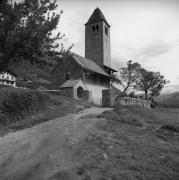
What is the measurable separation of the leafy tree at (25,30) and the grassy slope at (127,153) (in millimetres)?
7770

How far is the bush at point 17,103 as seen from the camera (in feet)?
40.5

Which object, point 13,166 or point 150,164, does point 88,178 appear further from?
point 13,166

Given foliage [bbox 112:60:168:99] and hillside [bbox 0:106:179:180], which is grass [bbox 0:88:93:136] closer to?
hillside [bbox 0:106:179:180]

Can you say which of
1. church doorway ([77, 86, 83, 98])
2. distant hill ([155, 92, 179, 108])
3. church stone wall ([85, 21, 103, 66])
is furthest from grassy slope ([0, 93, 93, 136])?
distant hill ([155, 92, 179, 108])

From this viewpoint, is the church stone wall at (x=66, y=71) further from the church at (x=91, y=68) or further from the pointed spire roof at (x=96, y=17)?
the pointed spire roof at (x=96, y=17)

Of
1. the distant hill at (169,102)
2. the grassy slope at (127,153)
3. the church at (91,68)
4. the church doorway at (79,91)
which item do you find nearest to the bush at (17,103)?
the grassy slope at (127,153)

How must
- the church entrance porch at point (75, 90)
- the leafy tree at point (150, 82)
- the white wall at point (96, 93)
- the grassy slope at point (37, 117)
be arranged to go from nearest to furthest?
the grassy slope at point (37, 117) → the church entrance porch at point (75, 90) → the white wall at point (96, 93) → the leafy tree at point (150, 82)

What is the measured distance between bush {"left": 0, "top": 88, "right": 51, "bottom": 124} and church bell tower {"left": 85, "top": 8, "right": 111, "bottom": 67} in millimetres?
23538

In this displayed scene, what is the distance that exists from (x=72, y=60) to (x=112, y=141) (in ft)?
74.4

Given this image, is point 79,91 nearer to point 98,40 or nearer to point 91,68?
point 91,68

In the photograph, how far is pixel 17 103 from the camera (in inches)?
515

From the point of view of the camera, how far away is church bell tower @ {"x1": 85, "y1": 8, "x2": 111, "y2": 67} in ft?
121

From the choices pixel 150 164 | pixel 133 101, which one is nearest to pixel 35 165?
pixel 150 164

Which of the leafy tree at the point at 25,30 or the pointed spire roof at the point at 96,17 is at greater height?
the pointed spire roof at the point at 96,17
